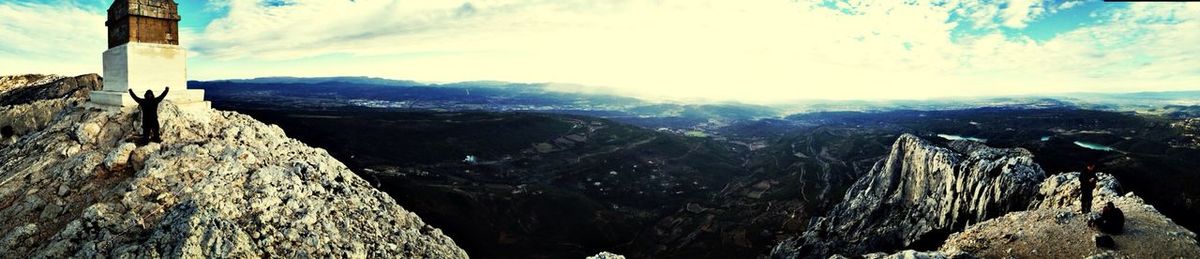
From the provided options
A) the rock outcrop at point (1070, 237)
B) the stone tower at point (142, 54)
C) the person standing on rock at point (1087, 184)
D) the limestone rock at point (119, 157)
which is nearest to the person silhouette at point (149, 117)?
the limestone rock at point (119, 157)

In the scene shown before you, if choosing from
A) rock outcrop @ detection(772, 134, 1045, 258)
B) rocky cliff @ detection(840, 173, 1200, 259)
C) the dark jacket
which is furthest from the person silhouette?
rock outcrop @ detection(772, 134, 1045, 258)

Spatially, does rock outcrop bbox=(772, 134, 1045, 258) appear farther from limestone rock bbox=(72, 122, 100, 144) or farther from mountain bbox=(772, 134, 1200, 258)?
limestone rock bbox=(72, 122, 100, 144)

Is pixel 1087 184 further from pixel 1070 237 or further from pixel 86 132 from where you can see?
pixel 86 132

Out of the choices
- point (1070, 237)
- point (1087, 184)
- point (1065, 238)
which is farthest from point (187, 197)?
point (1087, 184)

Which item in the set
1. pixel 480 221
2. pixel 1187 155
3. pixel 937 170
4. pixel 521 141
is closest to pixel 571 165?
pixel 521 141

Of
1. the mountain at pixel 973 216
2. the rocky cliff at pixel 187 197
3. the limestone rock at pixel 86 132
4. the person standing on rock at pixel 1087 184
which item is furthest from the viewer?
the person standing on rock at pixel 1087 184

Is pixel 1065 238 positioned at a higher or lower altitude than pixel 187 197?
lower

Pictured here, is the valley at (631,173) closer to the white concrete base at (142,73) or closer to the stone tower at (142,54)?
the white concrete base at (142,73)
